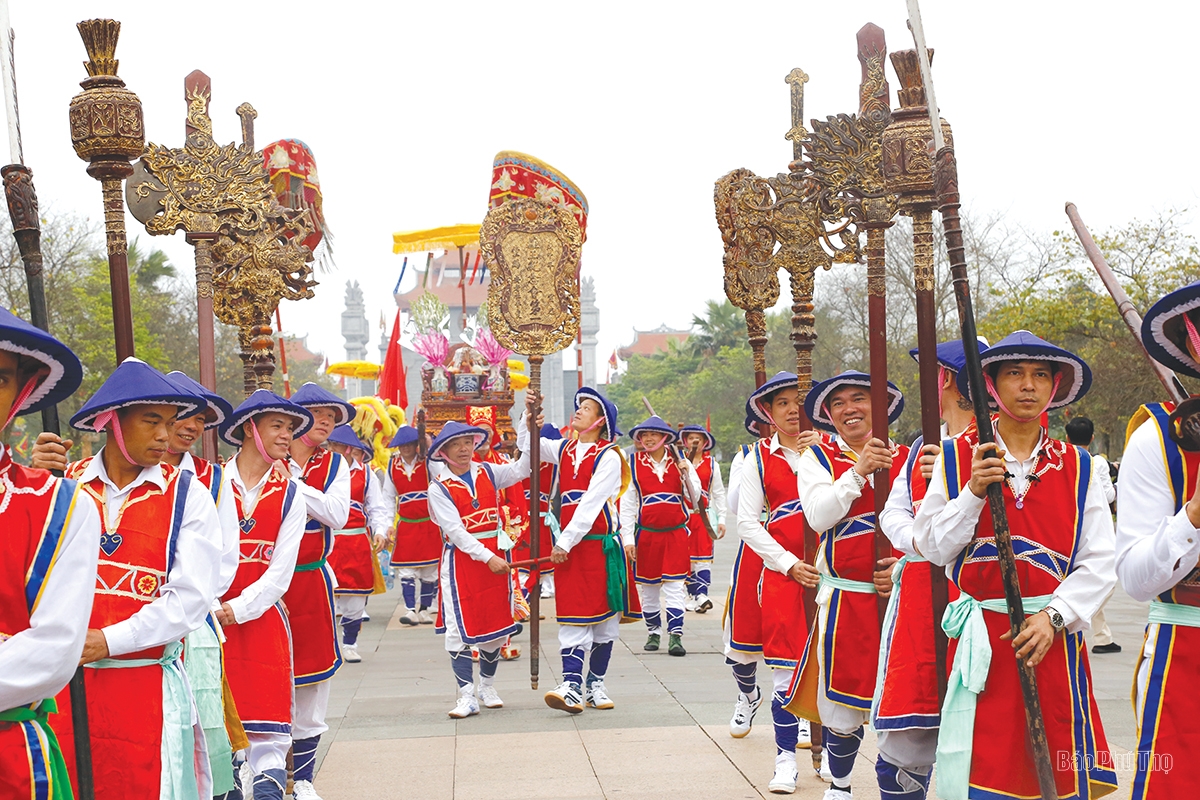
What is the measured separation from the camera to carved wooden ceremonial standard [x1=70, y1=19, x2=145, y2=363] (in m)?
4.61

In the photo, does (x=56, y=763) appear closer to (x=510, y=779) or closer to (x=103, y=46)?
(x=103, y=46)

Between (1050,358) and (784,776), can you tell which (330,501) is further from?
(1050,358)

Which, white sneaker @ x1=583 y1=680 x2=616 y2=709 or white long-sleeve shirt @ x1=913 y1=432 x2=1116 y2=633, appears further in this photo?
white sneaker @ x1=583 y1=680 x2=616 y2=709

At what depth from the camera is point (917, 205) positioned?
4.75 m

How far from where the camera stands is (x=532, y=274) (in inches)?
358

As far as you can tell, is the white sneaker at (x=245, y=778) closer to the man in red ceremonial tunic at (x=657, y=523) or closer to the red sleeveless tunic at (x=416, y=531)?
the man in red ceremonial tunic at (x=657, y=523)

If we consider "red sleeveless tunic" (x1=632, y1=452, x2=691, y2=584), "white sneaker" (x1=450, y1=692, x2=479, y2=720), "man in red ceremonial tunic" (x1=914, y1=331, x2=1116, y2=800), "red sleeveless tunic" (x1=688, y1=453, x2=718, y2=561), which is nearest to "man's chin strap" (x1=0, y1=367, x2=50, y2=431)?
"man in red ceremonial tunic" (x1=914, y1=331, x2=1116, y2=800)

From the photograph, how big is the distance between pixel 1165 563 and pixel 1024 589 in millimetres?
803

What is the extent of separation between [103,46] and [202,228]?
2414 millimetres

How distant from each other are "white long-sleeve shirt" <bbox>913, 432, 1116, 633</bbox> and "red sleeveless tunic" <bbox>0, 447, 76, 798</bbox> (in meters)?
2.75

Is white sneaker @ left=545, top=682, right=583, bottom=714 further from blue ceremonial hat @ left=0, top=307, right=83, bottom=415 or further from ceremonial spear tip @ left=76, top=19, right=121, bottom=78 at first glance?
blue ceremonial hat @ left=0, top=307, right=83, bottom=415

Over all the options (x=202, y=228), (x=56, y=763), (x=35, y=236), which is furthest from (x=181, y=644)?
(x=202, y=228)

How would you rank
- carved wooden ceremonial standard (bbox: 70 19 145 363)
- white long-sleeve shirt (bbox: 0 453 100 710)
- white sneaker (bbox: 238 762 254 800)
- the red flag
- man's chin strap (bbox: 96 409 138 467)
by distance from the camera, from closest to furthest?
white long-sleeve shirt (bbox: 0 453 100 710) < man's chin strap (bbox: 96 409 138 467) < carved wooden ceremonial standard (bbox: 70 19 145 363) < white sneaker (bbox: 238 762 254 800) < the red flag

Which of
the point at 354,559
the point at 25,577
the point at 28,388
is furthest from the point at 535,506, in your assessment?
the point at 25,577
